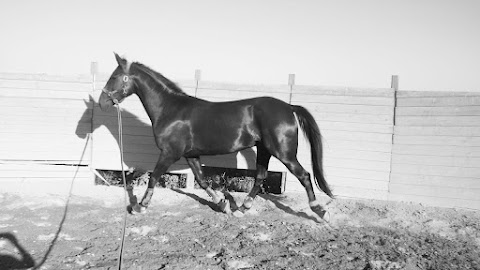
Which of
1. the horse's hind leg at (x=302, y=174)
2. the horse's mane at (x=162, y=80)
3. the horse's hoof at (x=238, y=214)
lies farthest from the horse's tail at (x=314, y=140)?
the horse's mane at (x=162, y=80)

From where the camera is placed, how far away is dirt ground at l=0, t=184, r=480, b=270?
11.0ft

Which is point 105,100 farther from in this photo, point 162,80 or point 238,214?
point 238,214

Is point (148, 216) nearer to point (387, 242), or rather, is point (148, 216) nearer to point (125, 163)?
point (125, 163)

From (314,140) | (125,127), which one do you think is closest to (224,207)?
(314,140)

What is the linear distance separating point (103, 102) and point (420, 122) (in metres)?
5.12

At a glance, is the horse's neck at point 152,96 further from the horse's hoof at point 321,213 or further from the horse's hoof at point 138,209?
the horse's hoof at point 321,213

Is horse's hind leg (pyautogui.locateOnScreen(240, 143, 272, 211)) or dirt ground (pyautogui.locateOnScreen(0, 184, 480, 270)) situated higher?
horse's hind leg (pyautogui.locateOnScreen(240, 143, 272, 211))

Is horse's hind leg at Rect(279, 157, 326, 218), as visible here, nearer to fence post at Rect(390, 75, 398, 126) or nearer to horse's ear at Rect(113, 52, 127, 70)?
fence post at Rect(390, 75, 398, 126)

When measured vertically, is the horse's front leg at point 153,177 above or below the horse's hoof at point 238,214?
above

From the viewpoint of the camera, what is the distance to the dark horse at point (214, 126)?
452 centimetres

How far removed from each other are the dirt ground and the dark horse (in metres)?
0.43

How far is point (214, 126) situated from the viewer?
4707mm

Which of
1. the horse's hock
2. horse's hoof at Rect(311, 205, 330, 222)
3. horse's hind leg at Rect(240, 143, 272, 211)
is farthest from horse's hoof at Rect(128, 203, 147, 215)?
horse's hoof at Rect(311, 205, 330, 222)

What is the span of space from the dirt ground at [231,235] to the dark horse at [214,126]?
433mm
